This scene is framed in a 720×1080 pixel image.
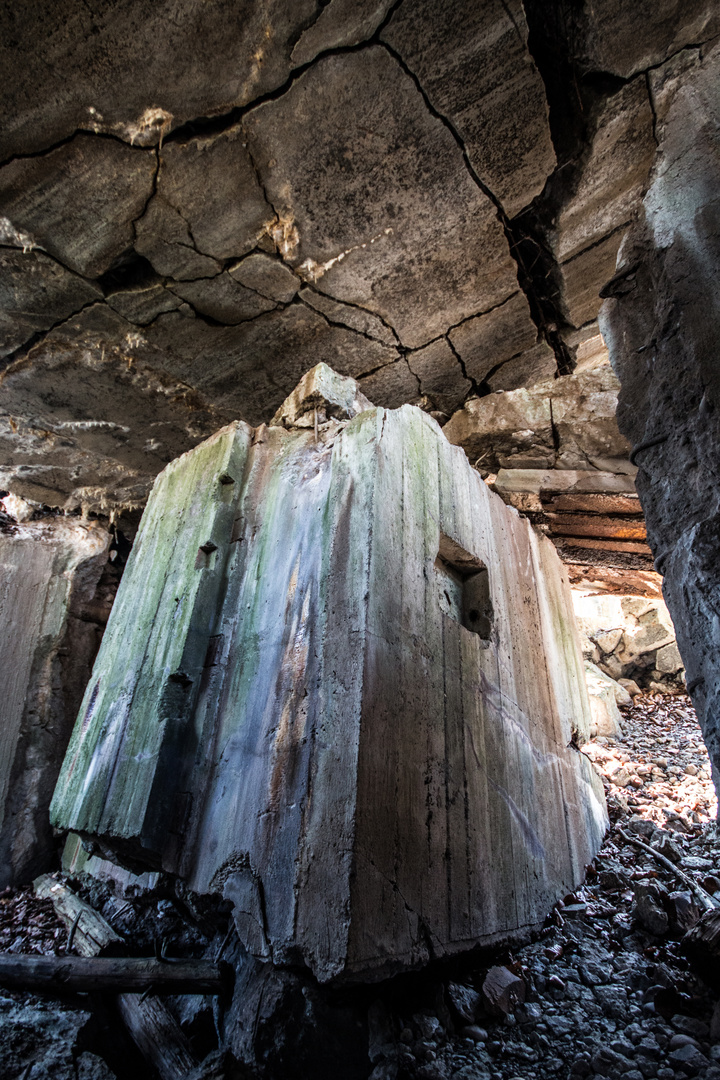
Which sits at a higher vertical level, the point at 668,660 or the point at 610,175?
the point at 668,660

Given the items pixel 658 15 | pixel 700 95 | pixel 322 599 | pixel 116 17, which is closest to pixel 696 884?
pixel 322 599

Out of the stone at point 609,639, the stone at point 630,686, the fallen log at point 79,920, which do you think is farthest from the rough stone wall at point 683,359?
the stone at point 609,639

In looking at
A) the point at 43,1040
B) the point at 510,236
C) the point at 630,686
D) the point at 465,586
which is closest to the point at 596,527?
the point at 465,586

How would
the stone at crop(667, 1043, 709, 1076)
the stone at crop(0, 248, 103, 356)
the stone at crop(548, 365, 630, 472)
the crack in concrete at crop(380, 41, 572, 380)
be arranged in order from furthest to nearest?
the stone at crop(548, 365, 630, 472)
the stone at crop(0, 248, 103, 356)
the crack in concrete at crop(380, 41, 572, 380)
the stone at crop(667, 1043, 709, 1076)

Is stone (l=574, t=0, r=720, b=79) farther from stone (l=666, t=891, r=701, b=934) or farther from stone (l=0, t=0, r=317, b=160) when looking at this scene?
stone (l=666, t=891, r=701, b=934)

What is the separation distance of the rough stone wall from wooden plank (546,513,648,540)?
2208 mm

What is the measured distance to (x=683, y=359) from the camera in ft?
4.15

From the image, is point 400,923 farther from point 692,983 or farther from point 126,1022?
point 126,1022

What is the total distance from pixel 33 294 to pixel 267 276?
107cm

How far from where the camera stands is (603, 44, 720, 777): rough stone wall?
1.14 metres

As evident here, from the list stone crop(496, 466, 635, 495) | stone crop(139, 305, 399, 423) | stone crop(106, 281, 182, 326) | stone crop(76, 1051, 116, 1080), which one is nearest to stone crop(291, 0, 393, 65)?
stone crop(139, 305, 399, 423)

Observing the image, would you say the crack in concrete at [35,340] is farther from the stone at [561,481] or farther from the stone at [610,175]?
the stone at [561,481]

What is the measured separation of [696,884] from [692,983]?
880 mm

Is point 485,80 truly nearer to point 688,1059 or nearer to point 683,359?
point 683,359
